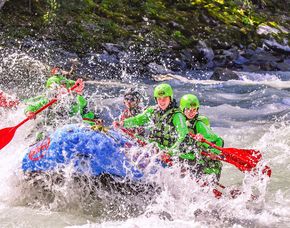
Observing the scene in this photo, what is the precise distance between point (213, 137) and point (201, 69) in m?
13.3

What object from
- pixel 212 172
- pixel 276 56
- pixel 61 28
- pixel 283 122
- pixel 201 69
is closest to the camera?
pixel 212 172

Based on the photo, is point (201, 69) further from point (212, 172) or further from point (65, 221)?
point (65, 221)

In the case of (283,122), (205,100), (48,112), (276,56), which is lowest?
(276,56)

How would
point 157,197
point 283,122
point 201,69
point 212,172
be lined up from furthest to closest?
point 201,69 → point 283,122 → point 212,172 → point 157,197

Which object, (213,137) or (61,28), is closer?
(213,137)

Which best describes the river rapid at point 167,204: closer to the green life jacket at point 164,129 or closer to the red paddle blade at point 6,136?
the red paddle blade at point 6,136

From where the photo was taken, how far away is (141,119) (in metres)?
7.07

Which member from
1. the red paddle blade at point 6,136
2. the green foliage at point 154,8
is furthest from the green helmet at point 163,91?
the green foliage at point 154,8

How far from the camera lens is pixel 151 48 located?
19.6 meters

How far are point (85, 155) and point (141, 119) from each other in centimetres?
159

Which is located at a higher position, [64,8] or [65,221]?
[65,221]

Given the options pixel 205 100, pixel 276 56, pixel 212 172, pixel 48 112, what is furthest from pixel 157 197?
pixel 276 56

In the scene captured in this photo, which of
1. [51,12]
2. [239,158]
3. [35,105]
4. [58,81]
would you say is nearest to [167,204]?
[239,158]

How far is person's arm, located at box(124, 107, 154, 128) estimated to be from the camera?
277 inches
